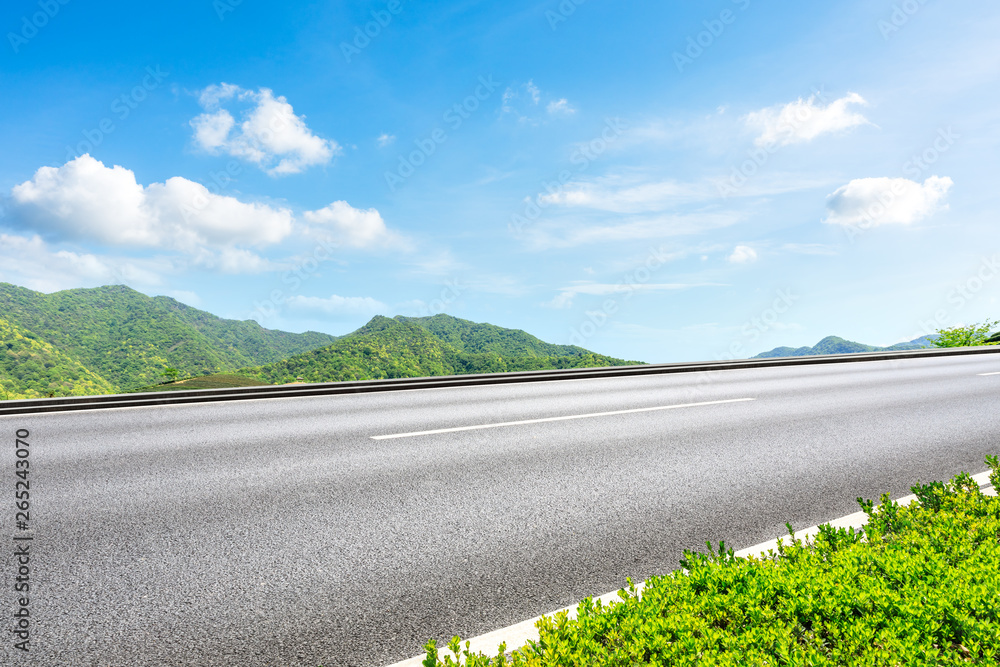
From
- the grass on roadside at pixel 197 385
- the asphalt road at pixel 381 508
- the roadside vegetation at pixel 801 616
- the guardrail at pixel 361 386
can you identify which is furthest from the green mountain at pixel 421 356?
the roadside vegetation at pixel 801 616

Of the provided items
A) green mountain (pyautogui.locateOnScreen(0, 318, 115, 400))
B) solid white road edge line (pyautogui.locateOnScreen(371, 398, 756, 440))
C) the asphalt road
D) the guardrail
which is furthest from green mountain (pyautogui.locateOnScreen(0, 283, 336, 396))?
solid white road edge line (pyautogui.locateOnScreen(371, 398, 756, 440))

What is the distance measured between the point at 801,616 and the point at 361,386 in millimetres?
9943

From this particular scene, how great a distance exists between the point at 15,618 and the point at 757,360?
17.7 meters

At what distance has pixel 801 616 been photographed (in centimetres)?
244

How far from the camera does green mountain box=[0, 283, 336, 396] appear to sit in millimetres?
86812

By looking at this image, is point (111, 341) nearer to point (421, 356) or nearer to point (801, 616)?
point (421, 356)

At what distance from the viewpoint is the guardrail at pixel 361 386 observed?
8969 mm

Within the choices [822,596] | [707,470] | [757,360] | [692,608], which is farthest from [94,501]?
[757,360]

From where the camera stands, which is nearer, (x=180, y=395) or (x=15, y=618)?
(x=15, y=618)

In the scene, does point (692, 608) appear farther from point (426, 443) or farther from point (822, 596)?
point (426, 443)

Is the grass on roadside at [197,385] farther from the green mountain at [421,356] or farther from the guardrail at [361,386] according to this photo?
the green mountain at [421,356]

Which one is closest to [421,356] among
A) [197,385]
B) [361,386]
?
[197,385]

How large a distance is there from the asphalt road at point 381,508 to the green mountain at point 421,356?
32188 mm

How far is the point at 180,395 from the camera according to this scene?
977 cm
